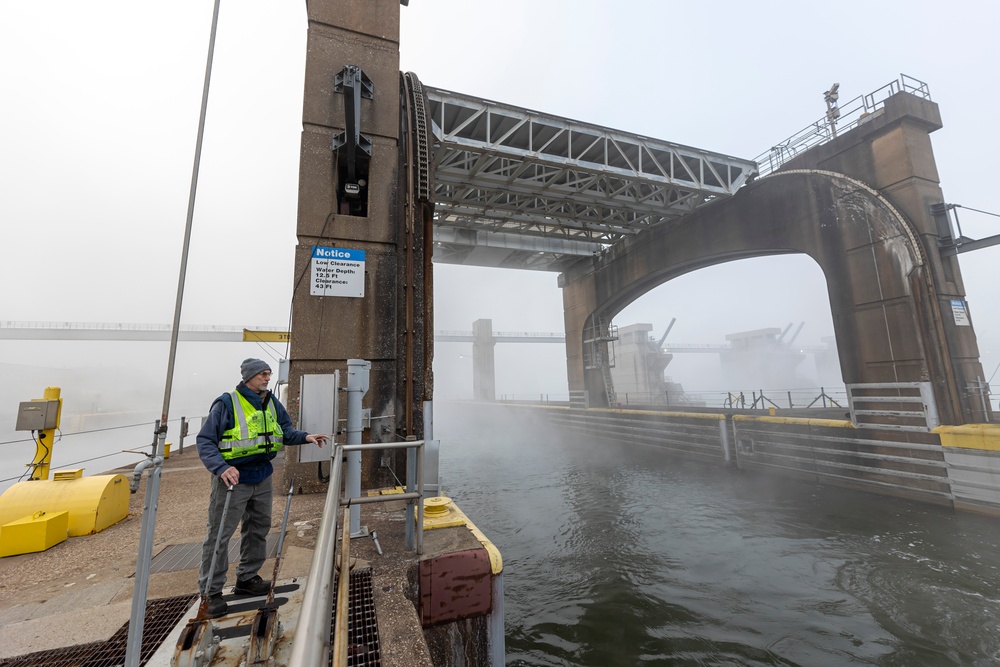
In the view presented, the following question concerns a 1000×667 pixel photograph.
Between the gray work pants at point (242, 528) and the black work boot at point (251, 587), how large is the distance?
35mm

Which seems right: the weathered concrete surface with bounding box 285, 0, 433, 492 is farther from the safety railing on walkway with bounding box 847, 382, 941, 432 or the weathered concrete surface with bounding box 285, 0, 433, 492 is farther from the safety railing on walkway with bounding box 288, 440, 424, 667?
the safety railing on walkway with bounding box 847, 382, 941, 432

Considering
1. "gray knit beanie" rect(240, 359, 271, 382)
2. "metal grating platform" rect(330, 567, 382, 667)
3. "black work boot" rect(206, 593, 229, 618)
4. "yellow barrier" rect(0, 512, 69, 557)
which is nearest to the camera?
"metal grating platform" rect(330, 567, 382, 667)

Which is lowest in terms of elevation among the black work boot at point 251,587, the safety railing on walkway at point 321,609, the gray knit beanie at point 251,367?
the black work boot at point 251,587

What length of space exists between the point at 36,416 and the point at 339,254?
5.14 m

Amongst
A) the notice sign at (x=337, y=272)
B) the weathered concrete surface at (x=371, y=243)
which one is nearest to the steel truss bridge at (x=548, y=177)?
the weathered concrete surface at (x=371, y=243)

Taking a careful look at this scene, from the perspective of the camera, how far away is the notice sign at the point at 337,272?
6.57 metres

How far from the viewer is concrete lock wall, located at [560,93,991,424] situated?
9.42 m

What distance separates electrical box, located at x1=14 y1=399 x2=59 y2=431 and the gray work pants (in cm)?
548

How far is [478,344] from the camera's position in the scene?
186 feet

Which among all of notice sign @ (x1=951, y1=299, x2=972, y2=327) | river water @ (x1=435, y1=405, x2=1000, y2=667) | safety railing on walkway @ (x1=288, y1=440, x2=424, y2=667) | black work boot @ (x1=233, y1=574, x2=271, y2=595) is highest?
notice sign @ (x1=951, y1=299, x2=972, y2=327)

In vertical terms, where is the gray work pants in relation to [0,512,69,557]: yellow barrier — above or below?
above

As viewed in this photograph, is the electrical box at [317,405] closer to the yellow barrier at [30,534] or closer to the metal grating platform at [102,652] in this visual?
the metal grating platform at [102,652]

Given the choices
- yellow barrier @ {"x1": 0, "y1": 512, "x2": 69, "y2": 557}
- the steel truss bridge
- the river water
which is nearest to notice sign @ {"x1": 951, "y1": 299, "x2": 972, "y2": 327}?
the river water

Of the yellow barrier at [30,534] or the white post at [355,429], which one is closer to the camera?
the white post at [355,429]
